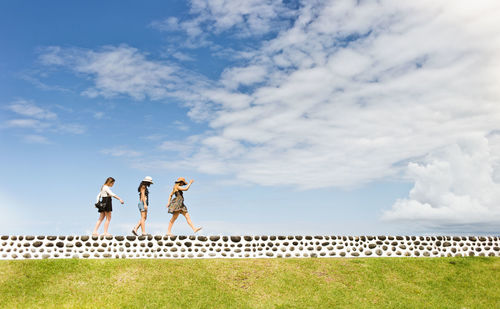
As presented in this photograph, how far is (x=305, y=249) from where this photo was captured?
1712cm

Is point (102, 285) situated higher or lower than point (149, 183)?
lower

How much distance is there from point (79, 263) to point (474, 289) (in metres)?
13.5

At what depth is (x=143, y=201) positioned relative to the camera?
17047 mm

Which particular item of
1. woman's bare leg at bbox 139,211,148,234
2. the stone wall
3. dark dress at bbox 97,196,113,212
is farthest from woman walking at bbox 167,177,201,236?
dark dress at bbox 97,196,113,212

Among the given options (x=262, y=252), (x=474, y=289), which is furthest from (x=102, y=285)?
(x=474, y=289)

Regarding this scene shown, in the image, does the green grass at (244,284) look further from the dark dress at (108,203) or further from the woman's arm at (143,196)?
the woman's arm at (143,196)

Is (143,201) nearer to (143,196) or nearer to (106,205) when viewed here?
(143,196)

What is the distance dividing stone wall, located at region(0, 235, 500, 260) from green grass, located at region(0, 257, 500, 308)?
25.6 inches

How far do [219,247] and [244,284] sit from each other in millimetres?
2689

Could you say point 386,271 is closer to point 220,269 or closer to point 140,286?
point 220,269

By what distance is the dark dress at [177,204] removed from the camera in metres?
17.0

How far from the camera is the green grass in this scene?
1300 centimetres

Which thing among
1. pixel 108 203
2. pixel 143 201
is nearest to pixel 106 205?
pixel 108 203

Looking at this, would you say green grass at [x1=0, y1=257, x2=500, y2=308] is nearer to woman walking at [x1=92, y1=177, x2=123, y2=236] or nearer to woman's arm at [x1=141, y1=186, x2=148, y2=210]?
woman walking at [x1=92, y1=177, x2=123, y2=236]
